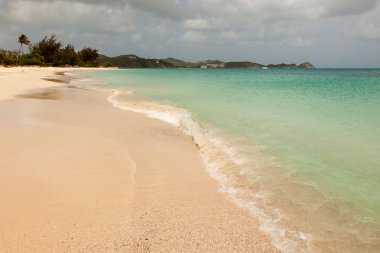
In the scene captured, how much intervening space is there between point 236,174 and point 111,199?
94.4 inches

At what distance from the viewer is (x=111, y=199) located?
189 inches

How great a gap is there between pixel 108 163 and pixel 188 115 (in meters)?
6.82

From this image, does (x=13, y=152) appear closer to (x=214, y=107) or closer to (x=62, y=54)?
(x=214, y=107)

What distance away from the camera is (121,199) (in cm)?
482

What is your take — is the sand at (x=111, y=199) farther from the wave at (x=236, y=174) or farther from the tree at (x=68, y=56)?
the tree at (x=68, y=56)

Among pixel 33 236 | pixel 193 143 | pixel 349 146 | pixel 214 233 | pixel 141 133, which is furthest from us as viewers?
pixel 141 133

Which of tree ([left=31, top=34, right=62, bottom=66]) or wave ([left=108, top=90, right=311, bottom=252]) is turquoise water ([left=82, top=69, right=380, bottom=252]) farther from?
tree ([left=31, top=34, right=62, bottom=66])

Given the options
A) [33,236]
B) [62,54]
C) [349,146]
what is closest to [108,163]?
[33,236]

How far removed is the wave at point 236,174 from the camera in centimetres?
395

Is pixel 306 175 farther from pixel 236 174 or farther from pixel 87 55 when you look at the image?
pixel 87 55

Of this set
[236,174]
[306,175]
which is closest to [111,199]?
[236,174]

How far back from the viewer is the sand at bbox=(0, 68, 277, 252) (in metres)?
3.72

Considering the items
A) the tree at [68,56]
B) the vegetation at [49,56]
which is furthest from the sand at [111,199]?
the tree at [68,56]

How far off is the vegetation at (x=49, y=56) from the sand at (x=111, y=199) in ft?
256
